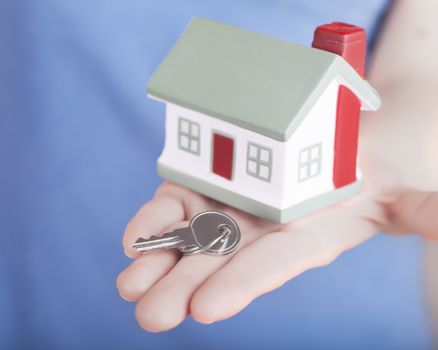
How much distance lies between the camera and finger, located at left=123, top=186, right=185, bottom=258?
0.87 m

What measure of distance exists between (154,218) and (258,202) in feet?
0.41

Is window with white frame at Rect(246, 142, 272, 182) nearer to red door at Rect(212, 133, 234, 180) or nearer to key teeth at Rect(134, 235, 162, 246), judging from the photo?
red door at Rect(212, 133, 234, 180)

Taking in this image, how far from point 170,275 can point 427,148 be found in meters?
0.57

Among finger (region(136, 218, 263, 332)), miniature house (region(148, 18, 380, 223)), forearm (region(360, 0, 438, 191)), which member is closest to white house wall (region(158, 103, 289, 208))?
miniature house (region(148, 18, 380, 223))

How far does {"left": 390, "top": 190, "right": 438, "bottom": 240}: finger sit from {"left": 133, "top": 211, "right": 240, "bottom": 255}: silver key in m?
0.24

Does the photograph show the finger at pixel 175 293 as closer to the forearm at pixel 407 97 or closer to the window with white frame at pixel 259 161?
the window with white frame at pixel 259 161

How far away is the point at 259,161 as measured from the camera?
93cm

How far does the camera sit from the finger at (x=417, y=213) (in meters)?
0.95

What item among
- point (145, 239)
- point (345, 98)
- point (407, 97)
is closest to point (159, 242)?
point (145, 239)

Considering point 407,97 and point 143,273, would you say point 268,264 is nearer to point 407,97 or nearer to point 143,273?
point 143,273

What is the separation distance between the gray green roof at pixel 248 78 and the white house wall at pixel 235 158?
0.06 feet

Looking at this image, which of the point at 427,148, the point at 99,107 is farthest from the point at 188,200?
the point at 427,148

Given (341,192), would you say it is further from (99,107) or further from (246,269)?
(99,107)

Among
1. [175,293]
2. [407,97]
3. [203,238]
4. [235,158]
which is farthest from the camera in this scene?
[407,97]
